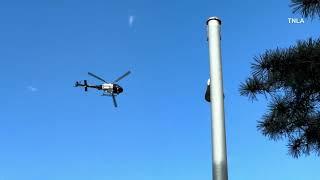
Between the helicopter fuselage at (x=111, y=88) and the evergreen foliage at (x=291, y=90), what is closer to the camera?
the evergreen foliage at (x=291, y=90)

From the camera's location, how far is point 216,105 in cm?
519

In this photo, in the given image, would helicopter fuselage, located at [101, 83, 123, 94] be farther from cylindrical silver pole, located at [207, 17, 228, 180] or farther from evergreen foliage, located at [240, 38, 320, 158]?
cylindrical silver pole, located at [207, 17, 228, 180]

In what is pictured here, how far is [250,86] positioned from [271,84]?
0.34 metres

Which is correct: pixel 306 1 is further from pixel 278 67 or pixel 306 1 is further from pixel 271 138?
pixel 271 138

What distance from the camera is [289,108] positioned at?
28.9 feet

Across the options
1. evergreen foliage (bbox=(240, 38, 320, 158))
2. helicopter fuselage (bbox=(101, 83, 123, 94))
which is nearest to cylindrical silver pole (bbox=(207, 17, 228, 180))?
evergreen foliage (bbox=(240, 38, 320, 158))

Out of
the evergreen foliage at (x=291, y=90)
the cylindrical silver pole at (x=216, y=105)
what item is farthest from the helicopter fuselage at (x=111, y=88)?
the cylindrical silver pole at (x=216, y=105)

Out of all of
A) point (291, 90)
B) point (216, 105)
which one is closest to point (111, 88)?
point (291, 90)

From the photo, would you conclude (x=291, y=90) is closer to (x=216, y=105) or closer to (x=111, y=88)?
(x=216, y=105)

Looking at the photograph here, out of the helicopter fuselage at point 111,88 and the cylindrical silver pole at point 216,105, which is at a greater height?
the helicopter fuselage at point 111,88

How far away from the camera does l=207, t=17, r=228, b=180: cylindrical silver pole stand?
4926 mm

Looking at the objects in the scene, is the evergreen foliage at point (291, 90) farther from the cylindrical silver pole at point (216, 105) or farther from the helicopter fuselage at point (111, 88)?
the helicopter fuselage at point (111, 88)

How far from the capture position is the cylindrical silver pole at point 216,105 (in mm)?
4926

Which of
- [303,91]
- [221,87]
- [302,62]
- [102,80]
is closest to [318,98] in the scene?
[303,91]
